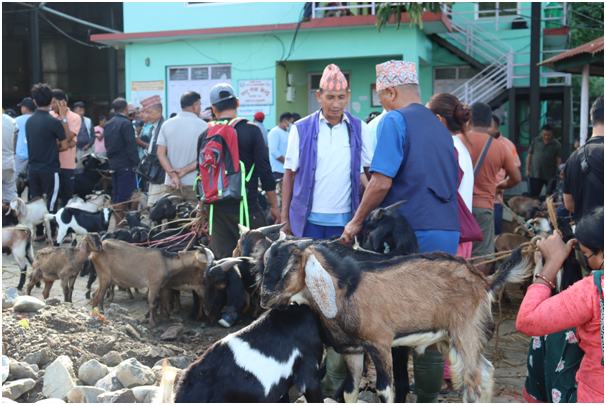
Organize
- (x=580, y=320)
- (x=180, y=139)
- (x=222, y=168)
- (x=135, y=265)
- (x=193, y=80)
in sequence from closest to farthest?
(x=580, y=320), (x=222, y=168), (x=135, y=265), (x=180, y=139), (x=193, y=80)

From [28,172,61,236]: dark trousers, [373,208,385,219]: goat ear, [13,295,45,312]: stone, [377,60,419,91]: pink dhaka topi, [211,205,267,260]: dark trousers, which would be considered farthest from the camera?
[28,172,61,236]: dark trousers

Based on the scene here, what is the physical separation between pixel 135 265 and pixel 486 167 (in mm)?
3764

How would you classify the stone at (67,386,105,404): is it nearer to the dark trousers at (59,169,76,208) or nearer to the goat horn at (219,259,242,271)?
the goat horn at (219,259,242,271)

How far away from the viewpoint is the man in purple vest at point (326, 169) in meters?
4.08

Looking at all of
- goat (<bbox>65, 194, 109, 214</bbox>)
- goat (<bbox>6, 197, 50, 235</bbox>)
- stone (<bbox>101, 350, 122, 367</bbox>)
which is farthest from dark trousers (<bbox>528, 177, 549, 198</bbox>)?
stone (<bbox>101, 350, 122, 367</bbox>)

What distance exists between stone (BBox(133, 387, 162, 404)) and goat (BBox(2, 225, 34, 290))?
4383 millimetres

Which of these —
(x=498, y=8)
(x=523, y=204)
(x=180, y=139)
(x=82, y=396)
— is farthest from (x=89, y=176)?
(x=498, y=8)

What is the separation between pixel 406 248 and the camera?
3291mm

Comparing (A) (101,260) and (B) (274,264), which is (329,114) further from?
(A) (101,260)

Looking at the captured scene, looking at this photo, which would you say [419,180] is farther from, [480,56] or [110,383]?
[480,56]

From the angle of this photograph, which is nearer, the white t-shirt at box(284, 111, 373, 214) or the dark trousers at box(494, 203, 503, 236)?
the white t-shirt at box(284, 111, 373, 214)

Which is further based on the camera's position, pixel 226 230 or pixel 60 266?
pixel 60 266

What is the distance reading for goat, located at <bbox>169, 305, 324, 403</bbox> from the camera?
8.91ft

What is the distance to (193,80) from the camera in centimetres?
1560
